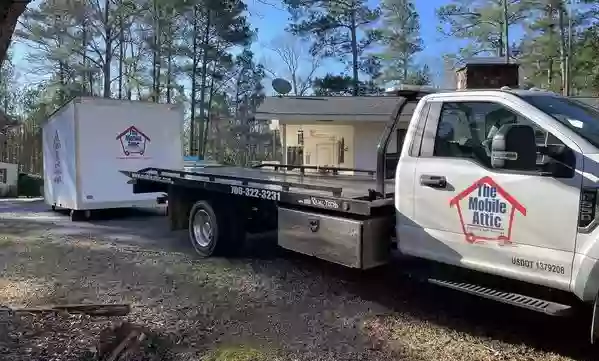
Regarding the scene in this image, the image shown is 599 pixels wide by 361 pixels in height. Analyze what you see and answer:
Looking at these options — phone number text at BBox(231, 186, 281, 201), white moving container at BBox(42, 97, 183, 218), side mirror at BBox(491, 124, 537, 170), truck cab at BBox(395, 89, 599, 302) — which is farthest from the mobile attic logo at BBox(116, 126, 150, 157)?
side mirror at BBox(491, 124, 537, 170)

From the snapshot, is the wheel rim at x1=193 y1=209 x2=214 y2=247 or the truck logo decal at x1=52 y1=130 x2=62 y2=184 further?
the truck logo decal at x1=52 y1=130 x2=62 y2=184

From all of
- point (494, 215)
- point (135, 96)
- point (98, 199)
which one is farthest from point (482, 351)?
point (135, 96)

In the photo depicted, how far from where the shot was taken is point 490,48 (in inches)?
1319

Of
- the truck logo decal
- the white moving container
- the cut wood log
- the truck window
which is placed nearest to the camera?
the truck window

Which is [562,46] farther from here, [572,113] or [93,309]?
[93,309]

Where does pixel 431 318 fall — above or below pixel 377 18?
below

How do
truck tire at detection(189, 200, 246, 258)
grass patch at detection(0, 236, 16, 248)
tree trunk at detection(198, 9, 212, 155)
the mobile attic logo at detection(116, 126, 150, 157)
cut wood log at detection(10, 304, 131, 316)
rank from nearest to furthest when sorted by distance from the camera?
cut wood log at detection(10, 304, 131, 316) < truck tire at detection(189, 200, 246, 258) < grass patch at detection(0, 236, 16, 248) < the mobile attic logo at detection(116, 126, 150, 157) < tree trunk at detection(198, 9, 212, 155)

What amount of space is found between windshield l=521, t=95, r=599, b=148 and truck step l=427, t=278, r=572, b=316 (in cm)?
128

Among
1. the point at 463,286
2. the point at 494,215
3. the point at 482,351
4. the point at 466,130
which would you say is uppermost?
the point at 466,130

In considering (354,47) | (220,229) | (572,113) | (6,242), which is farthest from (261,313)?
(354,47)

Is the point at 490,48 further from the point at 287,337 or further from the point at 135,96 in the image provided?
the point at 287,337

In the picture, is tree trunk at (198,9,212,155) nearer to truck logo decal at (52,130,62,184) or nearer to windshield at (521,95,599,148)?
truck logo decal at (52,130,62,184)

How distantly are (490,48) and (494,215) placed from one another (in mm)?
31691

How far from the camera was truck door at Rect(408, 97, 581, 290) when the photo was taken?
4250 mm
